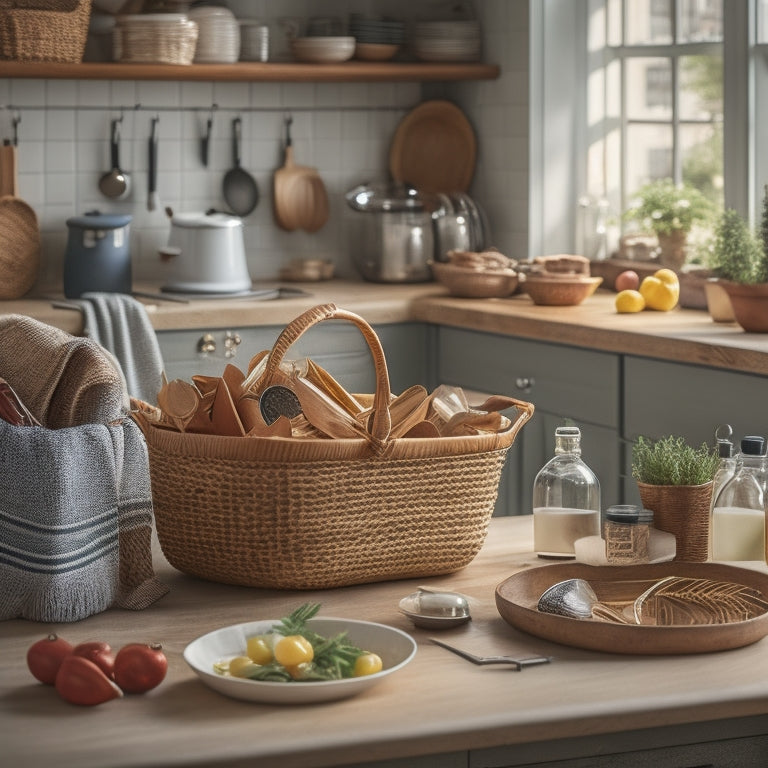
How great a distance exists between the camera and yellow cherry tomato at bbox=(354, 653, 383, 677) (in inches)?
53.7

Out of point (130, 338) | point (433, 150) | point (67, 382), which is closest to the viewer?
point (67, 382)

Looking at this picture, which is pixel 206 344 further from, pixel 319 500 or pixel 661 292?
pixel 319 500

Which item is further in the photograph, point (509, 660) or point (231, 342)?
point (231, 342)

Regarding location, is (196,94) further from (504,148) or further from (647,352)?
(647,352)

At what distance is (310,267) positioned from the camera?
16.2 feet

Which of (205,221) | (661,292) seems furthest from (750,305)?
(205,221)

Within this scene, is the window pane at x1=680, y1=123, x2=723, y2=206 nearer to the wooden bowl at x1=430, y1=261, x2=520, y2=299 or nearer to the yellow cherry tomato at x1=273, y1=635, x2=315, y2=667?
the wooden bowl at x1=430, y1=261, x2=520, y2=299

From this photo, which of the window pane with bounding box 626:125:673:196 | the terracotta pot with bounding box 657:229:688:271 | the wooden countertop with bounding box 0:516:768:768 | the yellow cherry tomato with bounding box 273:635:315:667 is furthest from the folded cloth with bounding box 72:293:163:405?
the yellow cherry tomato with bounding box 273:635:315:667

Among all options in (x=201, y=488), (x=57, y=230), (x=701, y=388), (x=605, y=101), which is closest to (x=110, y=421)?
(x=201, y=488)

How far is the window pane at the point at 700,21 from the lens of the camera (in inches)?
171

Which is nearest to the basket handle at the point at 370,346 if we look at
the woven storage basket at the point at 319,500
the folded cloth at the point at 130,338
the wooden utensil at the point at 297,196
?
the woven storage basket at the point at 319,500

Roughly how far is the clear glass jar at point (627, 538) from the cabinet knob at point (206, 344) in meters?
2.54

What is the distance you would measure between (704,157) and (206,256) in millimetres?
1570

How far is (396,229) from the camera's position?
4848mm
